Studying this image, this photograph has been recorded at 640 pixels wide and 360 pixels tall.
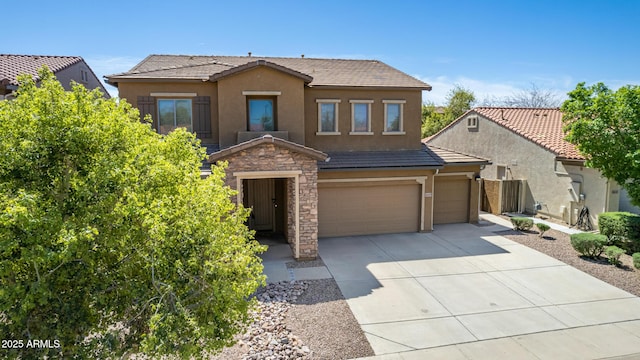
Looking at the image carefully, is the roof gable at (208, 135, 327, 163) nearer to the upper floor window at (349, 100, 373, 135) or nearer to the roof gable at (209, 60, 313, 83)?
the roof gable at (209, 60, 313, 83)

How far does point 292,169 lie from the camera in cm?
1202

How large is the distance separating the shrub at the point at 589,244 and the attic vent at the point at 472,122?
11233 millimetres

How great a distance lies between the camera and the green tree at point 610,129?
41.4ft

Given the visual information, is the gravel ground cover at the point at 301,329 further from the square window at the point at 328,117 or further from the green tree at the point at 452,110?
the green tree at the point at 452,110

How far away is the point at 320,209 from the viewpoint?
15.1m

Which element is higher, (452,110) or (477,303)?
(452,110)

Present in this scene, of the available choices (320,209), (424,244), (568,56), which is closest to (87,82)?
(320,209)

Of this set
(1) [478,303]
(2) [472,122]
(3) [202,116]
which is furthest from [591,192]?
(3) [202,116]

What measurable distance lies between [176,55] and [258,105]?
602 centimetres

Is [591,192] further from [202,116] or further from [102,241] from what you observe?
[102,241]

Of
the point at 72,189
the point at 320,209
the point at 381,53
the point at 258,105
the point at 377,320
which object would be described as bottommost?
the point at 377,320

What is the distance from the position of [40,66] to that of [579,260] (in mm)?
21174

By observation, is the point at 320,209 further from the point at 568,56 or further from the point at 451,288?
the point at 568,56

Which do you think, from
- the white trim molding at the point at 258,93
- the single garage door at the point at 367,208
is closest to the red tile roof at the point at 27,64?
the white trim molding at the point at 258,93
